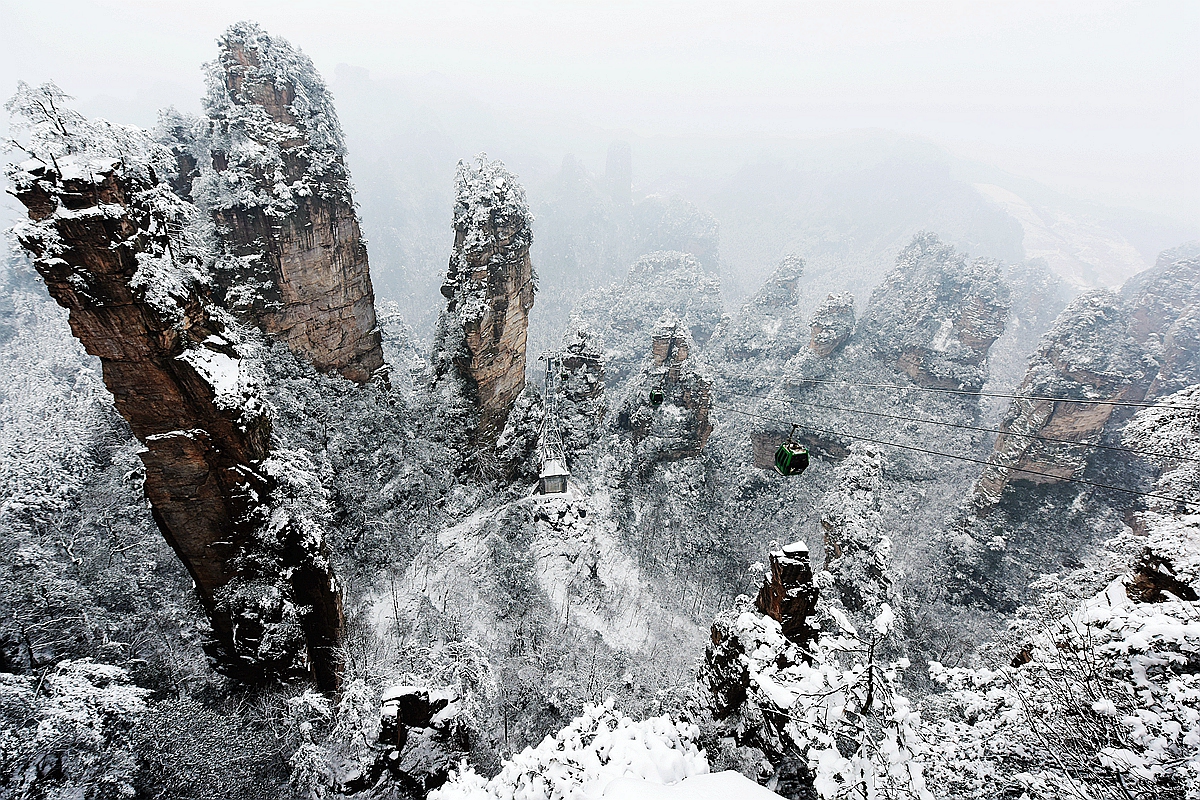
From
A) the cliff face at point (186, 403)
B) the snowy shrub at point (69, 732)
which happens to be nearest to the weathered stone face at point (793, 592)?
the cliff face at point (186, 403)

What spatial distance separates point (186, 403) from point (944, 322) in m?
53.7

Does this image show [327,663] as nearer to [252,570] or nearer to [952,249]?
[252,570]

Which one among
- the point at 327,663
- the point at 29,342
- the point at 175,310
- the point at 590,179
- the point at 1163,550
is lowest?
the point at 327,663

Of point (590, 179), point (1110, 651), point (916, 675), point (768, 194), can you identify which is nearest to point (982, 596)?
point (916, 675)

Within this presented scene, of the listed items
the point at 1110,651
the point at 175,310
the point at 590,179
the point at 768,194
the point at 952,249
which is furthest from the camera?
the point at 768,194

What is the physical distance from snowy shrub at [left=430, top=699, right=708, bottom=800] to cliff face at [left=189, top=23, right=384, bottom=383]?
2178 cm

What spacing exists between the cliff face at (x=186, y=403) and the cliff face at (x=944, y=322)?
48342 mm

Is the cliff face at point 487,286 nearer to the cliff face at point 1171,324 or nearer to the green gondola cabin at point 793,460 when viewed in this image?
the green gondola cabin at point 793,460

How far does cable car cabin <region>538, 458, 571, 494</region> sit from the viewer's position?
96.5 ft

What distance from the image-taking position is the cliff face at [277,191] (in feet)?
62.1

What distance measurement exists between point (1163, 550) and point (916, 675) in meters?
20.4

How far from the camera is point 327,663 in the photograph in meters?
15.8

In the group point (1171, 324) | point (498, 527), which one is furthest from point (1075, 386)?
point (498, 527)

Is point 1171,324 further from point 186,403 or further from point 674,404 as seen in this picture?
point 186,403
